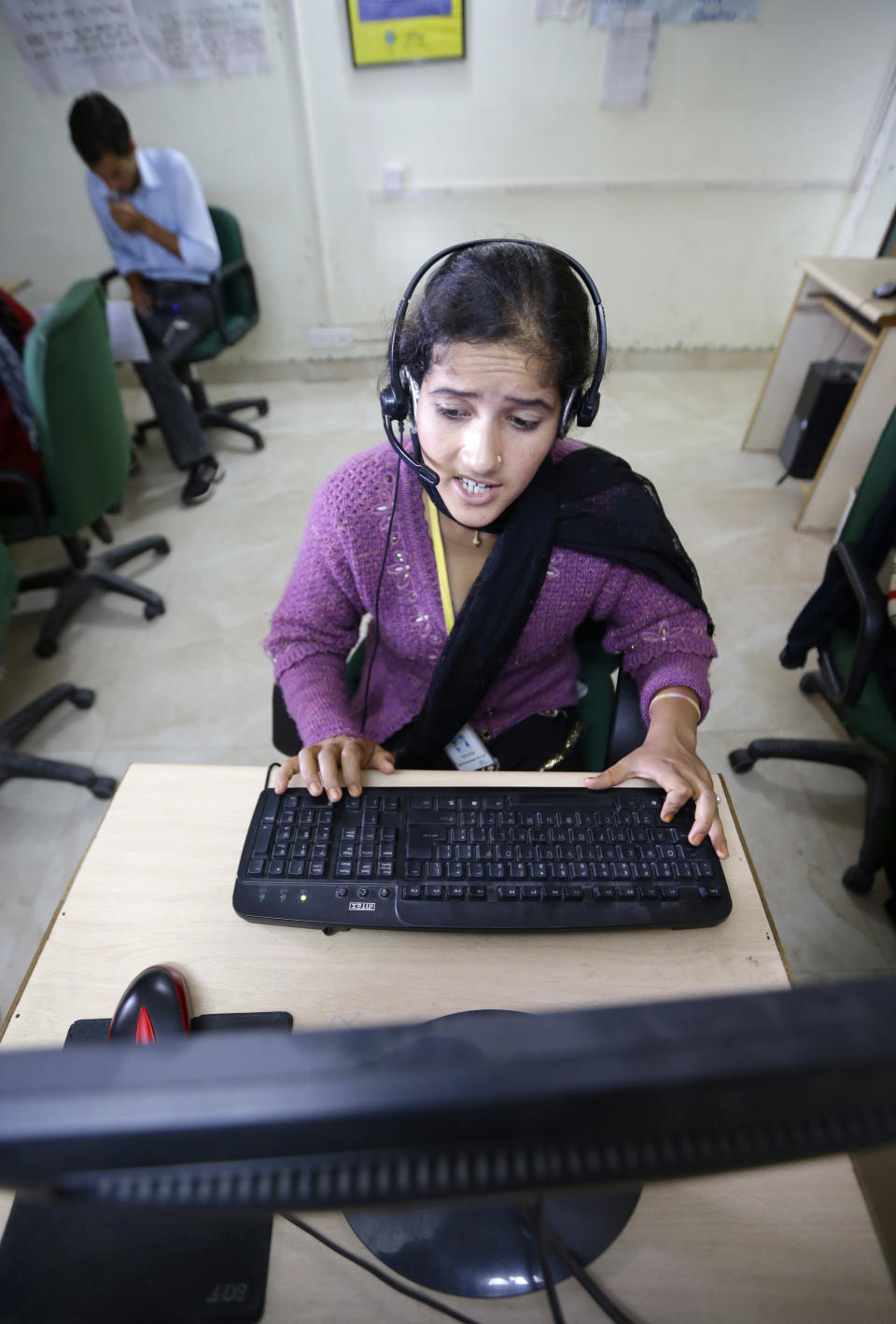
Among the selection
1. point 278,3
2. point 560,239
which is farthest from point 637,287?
point 278,3

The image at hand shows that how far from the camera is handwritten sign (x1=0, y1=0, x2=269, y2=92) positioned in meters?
2.50

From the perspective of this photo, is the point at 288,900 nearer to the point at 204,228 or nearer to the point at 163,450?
the point at 204,228

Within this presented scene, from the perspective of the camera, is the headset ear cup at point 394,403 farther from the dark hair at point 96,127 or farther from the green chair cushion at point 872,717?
the dark hair at point 96,127

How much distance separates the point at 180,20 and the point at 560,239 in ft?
5.47

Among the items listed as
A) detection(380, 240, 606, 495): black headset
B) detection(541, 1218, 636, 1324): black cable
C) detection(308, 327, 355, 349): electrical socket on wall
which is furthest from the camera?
detection(308, 327, 355, 349): electrical socket on wall

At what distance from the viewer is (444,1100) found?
20cm

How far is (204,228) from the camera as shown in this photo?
2463 mm

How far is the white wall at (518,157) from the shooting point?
2580 mm

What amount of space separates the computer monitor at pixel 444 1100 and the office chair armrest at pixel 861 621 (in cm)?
112

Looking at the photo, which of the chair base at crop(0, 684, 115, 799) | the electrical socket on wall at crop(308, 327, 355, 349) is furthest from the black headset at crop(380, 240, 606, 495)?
the electrical socket on wall at crop(308, 327, 355, 349)

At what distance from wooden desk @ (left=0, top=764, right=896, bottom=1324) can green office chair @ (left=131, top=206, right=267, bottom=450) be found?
7.81 ft

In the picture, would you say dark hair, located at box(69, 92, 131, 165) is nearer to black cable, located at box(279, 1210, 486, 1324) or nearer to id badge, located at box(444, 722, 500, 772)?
id badge, located at box(444, 722, 500, 772)

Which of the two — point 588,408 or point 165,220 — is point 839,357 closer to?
point 588,408

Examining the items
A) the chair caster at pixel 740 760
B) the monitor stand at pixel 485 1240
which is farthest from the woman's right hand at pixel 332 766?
the chair caster at pixel 740 760
